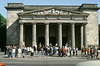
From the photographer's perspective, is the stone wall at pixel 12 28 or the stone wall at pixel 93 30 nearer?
the stone wall at pixel 12 28

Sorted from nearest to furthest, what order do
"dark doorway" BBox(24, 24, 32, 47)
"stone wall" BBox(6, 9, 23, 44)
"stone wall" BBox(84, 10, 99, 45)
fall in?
"stone wall" BBox(6, 9, 23, 44), "stone wall" BBox(84, 10, 99, 45), "dark doorway" BBox(24, 24, 32, 47)

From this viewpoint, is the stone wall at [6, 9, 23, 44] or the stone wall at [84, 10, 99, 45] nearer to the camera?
the stone wall at [6, 9, 23, 44]

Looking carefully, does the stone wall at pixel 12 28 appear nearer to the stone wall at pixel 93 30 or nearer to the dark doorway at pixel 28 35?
the dark doorway at pixel 28 35

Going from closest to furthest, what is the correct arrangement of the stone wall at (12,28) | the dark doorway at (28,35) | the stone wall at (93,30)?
the stone wall at (12,28) < the stone wall at (93,30) < the dark doorway at (28,35)

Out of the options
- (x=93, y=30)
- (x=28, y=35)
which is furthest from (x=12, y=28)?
(x=93, y=30)

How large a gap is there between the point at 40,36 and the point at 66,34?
27.7 ft

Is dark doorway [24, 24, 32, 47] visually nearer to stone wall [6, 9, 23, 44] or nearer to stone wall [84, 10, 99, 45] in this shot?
stone wall [6, 9, 23, 44]

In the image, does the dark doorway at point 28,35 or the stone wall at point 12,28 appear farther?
the dark doorway at point 28,35

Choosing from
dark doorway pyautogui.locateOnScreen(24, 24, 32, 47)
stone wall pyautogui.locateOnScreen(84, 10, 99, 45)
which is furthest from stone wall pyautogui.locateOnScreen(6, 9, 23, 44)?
stone wall pyautogui.locateOnScreen(84, 10, 99, 45)

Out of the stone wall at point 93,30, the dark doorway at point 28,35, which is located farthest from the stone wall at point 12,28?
the stone wall at point 93,30

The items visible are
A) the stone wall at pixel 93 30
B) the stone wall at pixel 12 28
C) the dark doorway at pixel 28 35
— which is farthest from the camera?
the dark doorway at pixel 28 35

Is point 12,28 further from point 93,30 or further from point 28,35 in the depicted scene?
point 93,30

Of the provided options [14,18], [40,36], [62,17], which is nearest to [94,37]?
[62,17]

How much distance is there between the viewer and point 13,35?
1901 inches
